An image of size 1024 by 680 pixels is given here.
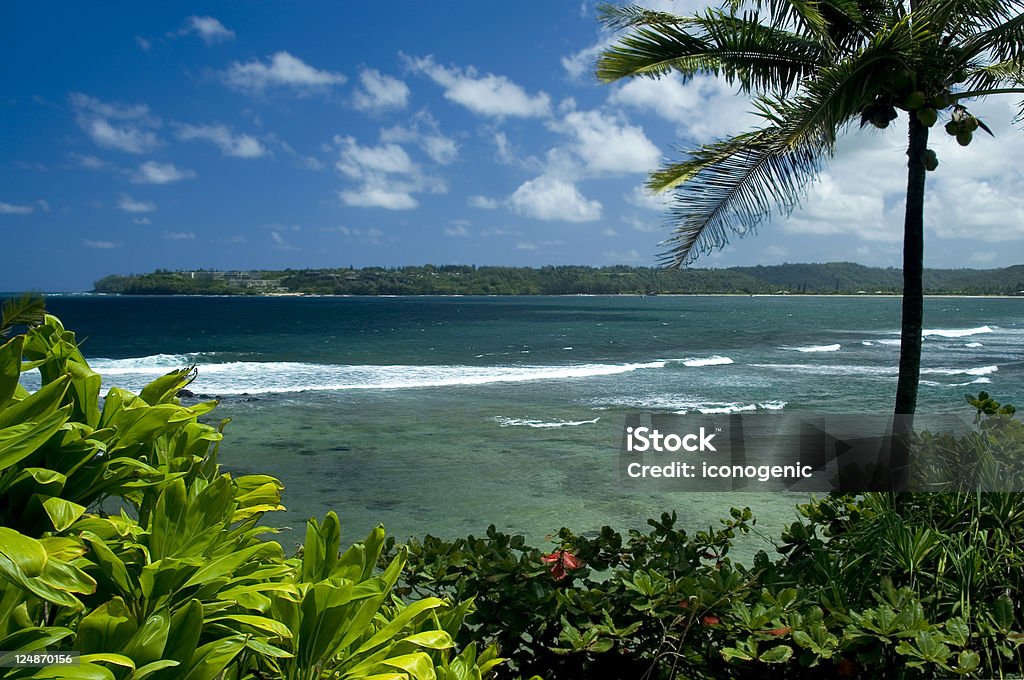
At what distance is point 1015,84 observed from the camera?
5613mm

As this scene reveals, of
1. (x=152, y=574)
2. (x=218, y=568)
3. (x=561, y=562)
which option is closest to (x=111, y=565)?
(x=152, y=574)

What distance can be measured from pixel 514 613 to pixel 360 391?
21.6 metres

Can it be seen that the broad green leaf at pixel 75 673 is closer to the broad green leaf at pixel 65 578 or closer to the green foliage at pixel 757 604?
the broad green leaf at pixel 65 578

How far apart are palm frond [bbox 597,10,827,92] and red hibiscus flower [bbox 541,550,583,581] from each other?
13.7 ft

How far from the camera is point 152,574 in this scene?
1.46m

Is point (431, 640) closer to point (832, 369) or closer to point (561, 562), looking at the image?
point (561, 562)

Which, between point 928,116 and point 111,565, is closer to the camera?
point 111,565

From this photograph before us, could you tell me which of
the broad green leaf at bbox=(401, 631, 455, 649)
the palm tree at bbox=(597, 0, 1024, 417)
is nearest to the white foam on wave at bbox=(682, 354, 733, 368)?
the palm tree at bbox=(597, 0, 1024, 417)

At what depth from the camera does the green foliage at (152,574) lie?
1316 mm

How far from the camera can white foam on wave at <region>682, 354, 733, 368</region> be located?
110 feet

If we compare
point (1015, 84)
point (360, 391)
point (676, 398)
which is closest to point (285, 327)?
point (360, 391)

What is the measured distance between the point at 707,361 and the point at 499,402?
680 inches

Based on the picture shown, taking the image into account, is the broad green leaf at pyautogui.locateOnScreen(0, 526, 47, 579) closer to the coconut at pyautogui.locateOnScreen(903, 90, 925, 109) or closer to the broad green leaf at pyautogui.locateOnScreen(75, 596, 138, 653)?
the broad green leaf at pyautogui.locateOnScreen(75, 596, 138, 653)
